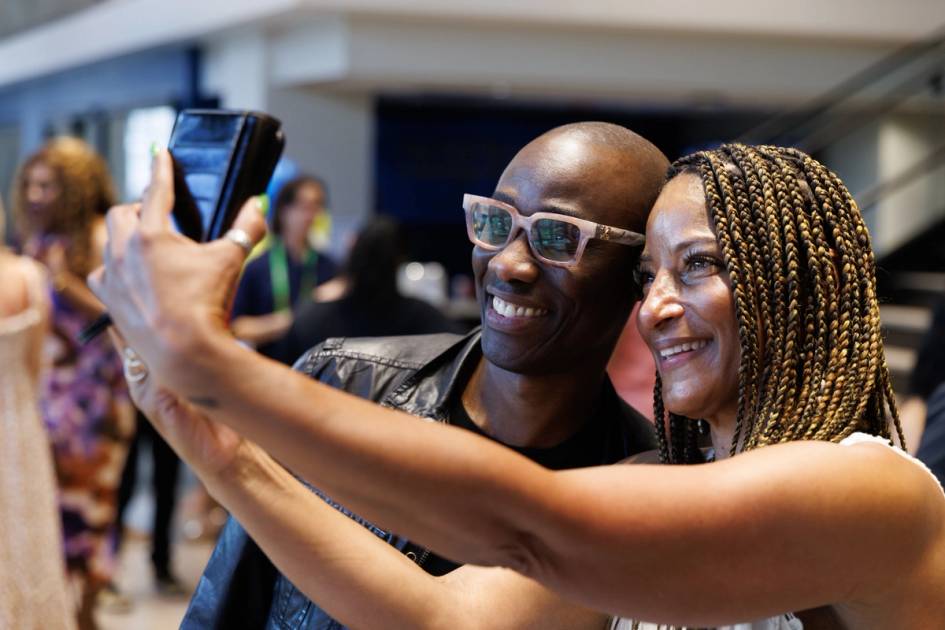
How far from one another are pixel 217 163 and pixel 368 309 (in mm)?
3457

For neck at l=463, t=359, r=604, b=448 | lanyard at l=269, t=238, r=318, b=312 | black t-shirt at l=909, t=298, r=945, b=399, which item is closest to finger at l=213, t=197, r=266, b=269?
A: neck at l=463, t=359, r=604, b=448

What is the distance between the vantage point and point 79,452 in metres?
5.07

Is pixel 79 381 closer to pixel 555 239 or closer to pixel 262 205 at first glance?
pixel 555 239

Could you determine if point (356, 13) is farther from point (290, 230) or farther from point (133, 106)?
point (133, 106)

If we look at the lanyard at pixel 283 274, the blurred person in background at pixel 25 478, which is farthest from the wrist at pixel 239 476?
the lanyard at pixel 283 274

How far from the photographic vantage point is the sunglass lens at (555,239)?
2062 millimetres

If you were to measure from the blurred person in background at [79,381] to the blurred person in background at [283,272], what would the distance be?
142 cm

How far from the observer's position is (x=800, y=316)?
1621 millimetres

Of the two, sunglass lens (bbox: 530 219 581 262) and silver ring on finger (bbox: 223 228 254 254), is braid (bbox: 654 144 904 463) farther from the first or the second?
silver ring on finger (bbox: 223 228 254 254)

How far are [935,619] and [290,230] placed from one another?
5.58 meters

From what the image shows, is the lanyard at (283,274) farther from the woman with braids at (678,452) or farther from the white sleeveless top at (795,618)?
the white sleeveless top at (795,618)

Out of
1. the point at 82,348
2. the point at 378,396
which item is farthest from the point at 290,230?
the point at 378,396

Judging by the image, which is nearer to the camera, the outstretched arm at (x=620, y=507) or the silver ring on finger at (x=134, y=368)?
the outstretched arm at (x=620, y=507)

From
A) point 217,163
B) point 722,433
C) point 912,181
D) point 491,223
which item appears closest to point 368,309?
point 491,223
